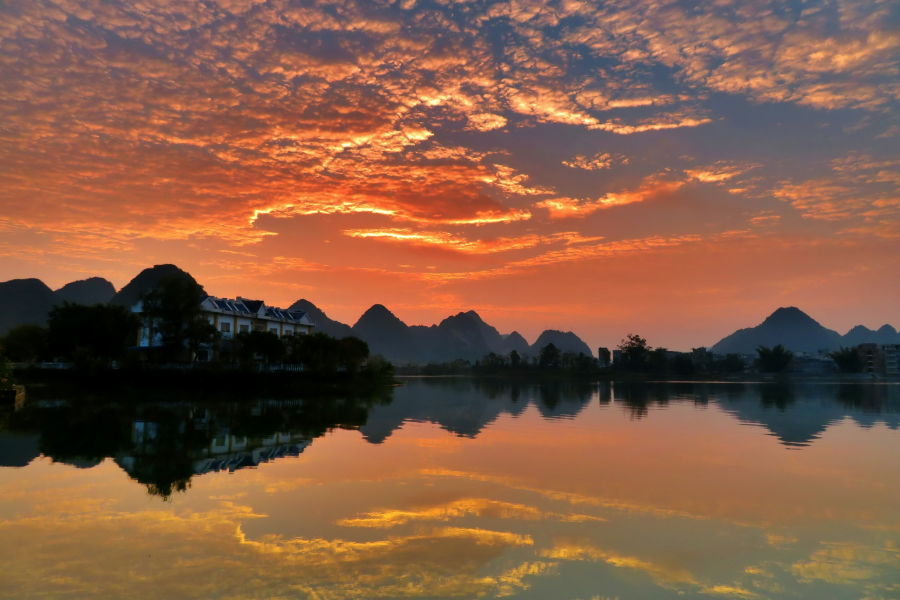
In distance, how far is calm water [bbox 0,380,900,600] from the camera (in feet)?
28.8

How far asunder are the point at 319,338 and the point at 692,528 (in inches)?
2396

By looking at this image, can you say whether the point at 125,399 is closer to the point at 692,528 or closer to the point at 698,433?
the point at 698,433

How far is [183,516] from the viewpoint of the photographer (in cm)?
1191

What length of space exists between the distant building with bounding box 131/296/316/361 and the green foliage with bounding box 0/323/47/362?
10109 mm

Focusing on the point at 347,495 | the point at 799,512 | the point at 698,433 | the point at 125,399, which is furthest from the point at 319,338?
the point at 799,512

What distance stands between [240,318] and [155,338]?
12.5 meters

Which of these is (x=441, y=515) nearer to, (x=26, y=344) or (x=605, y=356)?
(x=26, y=344)

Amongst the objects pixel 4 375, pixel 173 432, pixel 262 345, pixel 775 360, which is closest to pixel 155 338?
pixel 262 345

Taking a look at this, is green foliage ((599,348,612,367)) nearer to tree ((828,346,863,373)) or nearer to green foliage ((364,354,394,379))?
tree ((828,346,863,373))

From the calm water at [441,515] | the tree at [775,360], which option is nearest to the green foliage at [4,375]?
the calm water at [441,515]

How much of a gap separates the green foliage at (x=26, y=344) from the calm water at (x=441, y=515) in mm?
47096

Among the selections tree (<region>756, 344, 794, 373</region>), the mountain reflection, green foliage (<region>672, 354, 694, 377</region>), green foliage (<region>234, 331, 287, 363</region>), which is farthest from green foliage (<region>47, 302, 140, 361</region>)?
tree (<region>756, 344, 794, 373</region>)

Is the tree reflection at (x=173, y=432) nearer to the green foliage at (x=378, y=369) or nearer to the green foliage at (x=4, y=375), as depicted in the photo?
the green foliage at (x=4, y=375)

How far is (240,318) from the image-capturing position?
2886 inches
